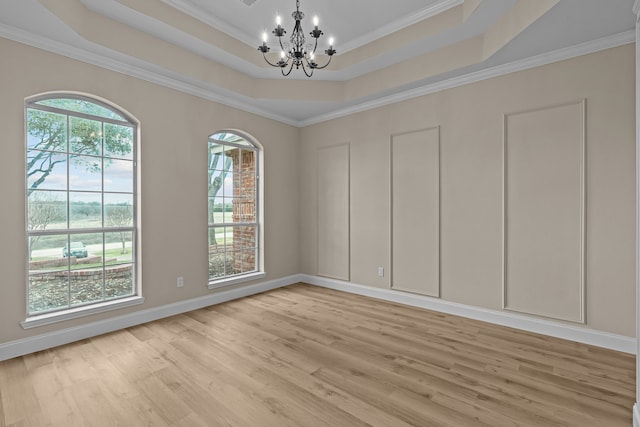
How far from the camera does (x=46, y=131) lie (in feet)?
9.72

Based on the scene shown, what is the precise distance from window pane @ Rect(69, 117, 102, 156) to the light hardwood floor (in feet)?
6.50

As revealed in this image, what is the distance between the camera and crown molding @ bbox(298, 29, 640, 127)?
9.23 feet

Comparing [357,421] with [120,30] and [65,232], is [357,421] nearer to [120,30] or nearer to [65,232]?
[65,232]

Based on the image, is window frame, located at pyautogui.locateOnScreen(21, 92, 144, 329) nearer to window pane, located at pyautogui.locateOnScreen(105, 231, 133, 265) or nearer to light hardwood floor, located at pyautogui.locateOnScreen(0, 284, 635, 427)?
window pane, located at pyautogui.locateOnScreen(105, 231, 133, 265)

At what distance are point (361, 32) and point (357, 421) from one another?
392 cm

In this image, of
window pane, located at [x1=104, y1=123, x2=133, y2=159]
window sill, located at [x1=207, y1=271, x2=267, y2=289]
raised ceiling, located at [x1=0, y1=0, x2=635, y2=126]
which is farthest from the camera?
window sill, located at [x1=207, y1=271, x2=267, y2=289]

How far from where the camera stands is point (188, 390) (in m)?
2.20

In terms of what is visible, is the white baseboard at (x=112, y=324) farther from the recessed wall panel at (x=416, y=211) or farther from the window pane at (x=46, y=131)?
the recessed wall panel at (x=416, y=211)

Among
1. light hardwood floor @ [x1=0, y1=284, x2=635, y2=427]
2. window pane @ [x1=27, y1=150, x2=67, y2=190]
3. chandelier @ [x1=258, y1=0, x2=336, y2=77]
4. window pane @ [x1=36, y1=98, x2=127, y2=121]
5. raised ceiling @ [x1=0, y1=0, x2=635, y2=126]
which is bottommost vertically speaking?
light hardwood floor @ [x1=0, y1=284, x2=635, y2=427]

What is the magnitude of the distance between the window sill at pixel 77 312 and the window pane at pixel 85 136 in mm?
1625

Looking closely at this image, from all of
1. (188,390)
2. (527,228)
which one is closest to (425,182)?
(527,228)

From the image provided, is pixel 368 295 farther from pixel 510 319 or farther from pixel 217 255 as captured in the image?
pixel 217 255

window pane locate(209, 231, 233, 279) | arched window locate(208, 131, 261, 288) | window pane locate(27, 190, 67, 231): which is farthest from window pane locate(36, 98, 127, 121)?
window pane locate(209, 231, 233, 279)

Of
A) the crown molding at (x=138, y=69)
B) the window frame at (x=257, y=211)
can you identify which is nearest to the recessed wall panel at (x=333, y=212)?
the window frame at (x=257, y=211)
